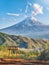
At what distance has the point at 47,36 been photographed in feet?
32.8

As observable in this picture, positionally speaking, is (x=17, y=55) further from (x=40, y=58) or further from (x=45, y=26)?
(x=45, y=26)

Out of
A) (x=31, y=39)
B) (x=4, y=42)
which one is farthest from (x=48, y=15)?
(x=4, y=42)

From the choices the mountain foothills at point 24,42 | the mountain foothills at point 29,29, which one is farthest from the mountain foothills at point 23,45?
the mountain foothills at point 29,29

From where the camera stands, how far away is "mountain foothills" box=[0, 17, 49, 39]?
32.8ft

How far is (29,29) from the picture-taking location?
1015 cm

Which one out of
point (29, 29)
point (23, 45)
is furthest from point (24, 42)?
point (29, 29)

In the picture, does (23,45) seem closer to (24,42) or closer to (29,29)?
(24,42)

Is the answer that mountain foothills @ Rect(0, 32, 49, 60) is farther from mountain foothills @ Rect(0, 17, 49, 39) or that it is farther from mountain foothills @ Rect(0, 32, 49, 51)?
mountain foothills @ Rect(0, 17, 49, 39)

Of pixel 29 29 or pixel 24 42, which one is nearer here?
pixel 24 42

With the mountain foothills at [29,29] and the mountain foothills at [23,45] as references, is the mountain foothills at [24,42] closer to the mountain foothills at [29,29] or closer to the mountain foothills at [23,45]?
the mountain foothills at [23,45]

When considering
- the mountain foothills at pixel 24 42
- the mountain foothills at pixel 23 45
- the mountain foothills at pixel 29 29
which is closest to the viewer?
the mountain foothills at pixel 23 45

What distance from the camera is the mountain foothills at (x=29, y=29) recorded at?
9992mm

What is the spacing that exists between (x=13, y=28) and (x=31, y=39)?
2.44ft

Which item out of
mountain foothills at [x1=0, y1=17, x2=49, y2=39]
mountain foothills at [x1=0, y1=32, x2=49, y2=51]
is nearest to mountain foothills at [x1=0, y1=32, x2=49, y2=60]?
mountain foothills at [x1=0, y1=32, x2=49, y2=51]
